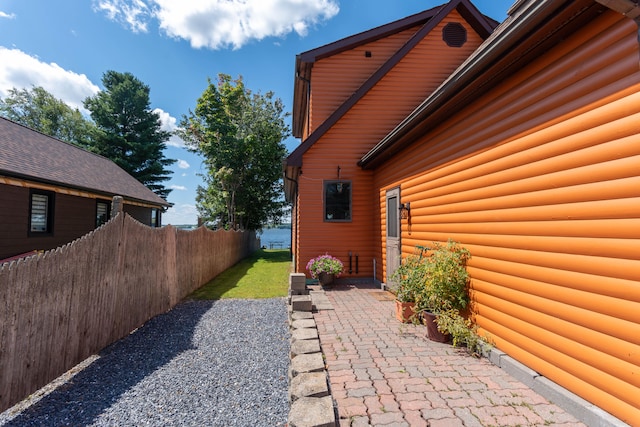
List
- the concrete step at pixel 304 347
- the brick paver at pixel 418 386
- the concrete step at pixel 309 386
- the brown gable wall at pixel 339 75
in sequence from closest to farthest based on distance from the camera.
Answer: the brick paver at pixel 418 386
the concrete step at pixel 309 386
the concrete step at pixel 304 347
the brown gable wall at pixel 339 75

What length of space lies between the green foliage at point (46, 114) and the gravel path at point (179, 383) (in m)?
35.8

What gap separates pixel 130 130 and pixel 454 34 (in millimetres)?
34008

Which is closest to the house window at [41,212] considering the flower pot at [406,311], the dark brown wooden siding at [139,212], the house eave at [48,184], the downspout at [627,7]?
the house eave at [48,184]

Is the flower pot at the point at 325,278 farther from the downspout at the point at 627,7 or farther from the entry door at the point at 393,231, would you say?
the downspout at the point at 627,7

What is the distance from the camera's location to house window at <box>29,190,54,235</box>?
918 cm

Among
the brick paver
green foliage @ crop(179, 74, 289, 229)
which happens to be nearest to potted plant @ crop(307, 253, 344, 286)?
the brick paver

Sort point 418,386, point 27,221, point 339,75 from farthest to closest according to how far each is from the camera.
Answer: point 339,75
point 27,221
point 418,386

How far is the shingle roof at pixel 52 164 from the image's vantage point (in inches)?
331

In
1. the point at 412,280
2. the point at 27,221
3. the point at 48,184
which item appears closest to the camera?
the point at 412,280

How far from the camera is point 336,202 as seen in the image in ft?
29.9

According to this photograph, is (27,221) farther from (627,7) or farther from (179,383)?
(627,7)

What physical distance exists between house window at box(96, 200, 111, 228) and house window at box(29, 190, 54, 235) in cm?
254

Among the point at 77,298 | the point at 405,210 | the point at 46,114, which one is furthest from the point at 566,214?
the point at 46,114

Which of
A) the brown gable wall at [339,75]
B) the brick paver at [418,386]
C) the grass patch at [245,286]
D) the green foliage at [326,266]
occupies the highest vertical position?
the brown gable wall at [339,75]
